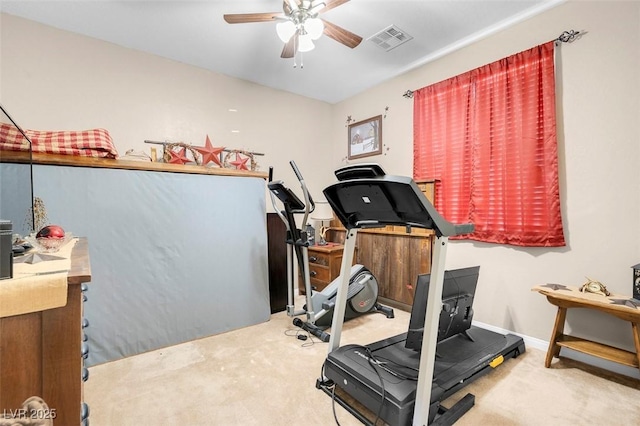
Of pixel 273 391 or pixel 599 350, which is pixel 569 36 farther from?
pixel 273 391

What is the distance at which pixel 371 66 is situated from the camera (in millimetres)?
3619

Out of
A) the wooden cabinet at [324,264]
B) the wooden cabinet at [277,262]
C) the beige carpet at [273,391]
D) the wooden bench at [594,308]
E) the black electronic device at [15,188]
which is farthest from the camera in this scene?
the wooden cabinet at [324,264]

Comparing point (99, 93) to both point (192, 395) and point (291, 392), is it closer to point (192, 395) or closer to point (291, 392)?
point (192, 395)

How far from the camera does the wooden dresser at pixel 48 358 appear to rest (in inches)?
32.3

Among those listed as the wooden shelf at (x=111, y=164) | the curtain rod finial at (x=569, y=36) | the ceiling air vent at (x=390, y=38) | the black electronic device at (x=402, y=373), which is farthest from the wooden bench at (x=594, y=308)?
the wooden shelf at (x=111, y=164)

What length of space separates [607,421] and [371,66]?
377 centimetres

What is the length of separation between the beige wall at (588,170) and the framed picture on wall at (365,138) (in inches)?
59.6

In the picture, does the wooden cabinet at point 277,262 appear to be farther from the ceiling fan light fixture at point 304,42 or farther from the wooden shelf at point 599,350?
the wooden shelf at point 599,350

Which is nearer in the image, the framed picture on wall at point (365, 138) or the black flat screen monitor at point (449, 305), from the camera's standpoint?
the black flat screen monitor at point (449, 305)

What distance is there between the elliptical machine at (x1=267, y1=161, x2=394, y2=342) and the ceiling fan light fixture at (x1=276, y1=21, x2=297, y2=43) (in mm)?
1063

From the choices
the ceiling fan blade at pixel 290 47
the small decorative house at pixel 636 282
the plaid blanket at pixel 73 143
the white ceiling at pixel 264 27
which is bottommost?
the small decorative house at pixel 636 282

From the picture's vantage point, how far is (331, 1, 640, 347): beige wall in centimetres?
219

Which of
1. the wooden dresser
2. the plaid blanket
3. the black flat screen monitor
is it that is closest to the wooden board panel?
the wooden dresser

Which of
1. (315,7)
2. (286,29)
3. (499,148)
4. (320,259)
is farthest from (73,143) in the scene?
(499,148)
